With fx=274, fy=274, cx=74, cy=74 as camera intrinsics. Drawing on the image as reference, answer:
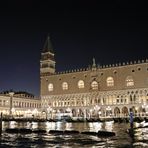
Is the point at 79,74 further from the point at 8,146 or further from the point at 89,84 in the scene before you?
the point at 8,146

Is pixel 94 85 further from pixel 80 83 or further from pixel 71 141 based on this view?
pixel 71 141

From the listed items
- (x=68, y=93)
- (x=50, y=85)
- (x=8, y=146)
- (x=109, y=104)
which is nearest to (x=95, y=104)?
(x=109, y=104)

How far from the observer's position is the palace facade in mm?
75562

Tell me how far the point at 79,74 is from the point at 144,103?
24445mm

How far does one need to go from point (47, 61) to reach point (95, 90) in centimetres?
2404

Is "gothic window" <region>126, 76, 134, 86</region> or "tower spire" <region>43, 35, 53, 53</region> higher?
"tower spire" <region>43, 35, 53, 53</region>

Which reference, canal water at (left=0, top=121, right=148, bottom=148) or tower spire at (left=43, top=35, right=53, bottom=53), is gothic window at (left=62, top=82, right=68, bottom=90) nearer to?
tower spire at (left=43, top=35, right=53, bottom=53)

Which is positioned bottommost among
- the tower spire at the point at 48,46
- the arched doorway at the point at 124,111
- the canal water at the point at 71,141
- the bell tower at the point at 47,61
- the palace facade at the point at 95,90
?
the canal water at the point at 71,141

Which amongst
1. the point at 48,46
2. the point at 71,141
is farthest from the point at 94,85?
the point at 71,141

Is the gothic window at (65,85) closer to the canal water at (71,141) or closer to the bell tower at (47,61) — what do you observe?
the bell tower at (47,61)

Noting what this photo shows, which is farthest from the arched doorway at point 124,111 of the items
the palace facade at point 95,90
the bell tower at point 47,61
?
the bell tower at point 47,61

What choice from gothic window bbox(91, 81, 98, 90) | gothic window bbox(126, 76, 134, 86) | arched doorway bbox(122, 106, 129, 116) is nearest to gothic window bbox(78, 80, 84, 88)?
gothic window bbox(91, 81, 98, 90)

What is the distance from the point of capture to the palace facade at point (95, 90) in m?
75.6

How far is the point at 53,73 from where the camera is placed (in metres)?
98.7
